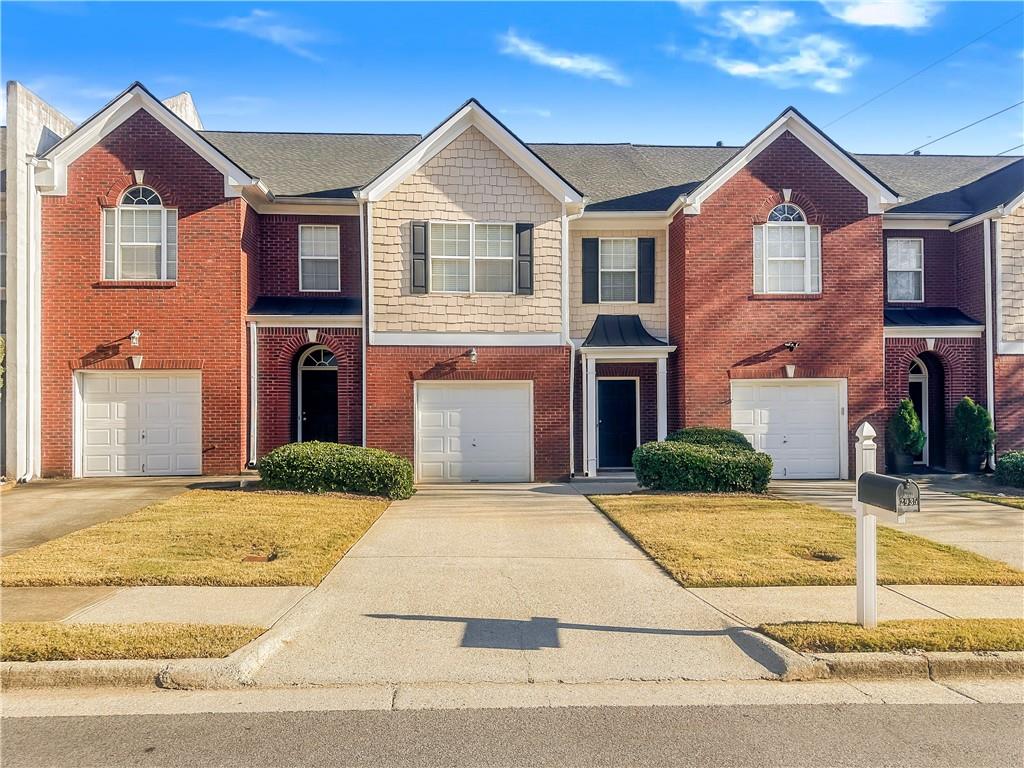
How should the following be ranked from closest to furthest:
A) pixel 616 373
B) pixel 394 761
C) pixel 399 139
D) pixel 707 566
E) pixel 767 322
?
pixel 394 761 → pixel 707 566 → pixel 767 322 → pixel 616 373 → pixel 399 139

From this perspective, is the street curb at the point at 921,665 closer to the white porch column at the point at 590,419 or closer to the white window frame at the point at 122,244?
Answer: the white porch column at the point at 590,419

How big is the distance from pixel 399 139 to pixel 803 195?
36.2 feet

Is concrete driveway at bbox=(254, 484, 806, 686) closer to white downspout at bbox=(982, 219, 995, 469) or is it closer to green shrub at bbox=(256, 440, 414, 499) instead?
green shrub at bbox=(256, 440, 414, 499)

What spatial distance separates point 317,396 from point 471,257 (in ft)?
16.8

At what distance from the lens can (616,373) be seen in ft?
59.5

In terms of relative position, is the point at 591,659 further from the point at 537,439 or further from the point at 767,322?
the point at 767,322

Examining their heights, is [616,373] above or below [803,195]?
below

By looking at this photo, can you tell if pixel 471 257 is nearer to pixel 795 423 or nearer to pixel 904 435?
A: pixel 795 423

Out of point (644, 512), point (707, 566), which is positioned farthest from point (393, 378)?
point (707, 566)

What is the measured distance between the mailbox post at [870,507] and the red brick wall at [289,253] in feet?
44.9

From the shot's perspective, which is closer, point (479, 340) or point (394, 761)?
point (394, 761)

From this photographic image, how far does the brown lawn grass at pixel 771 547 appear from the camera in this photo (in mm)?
8031

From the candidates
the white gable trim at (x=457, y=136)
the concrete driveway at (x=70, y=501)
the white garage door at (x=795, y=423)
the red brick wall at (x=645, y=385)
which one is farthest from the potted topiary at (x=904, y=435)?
the concrete driveway at (x=70, y=501)

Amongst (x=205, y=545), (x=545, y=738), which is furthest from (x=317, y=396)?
(x=545, y=738)
